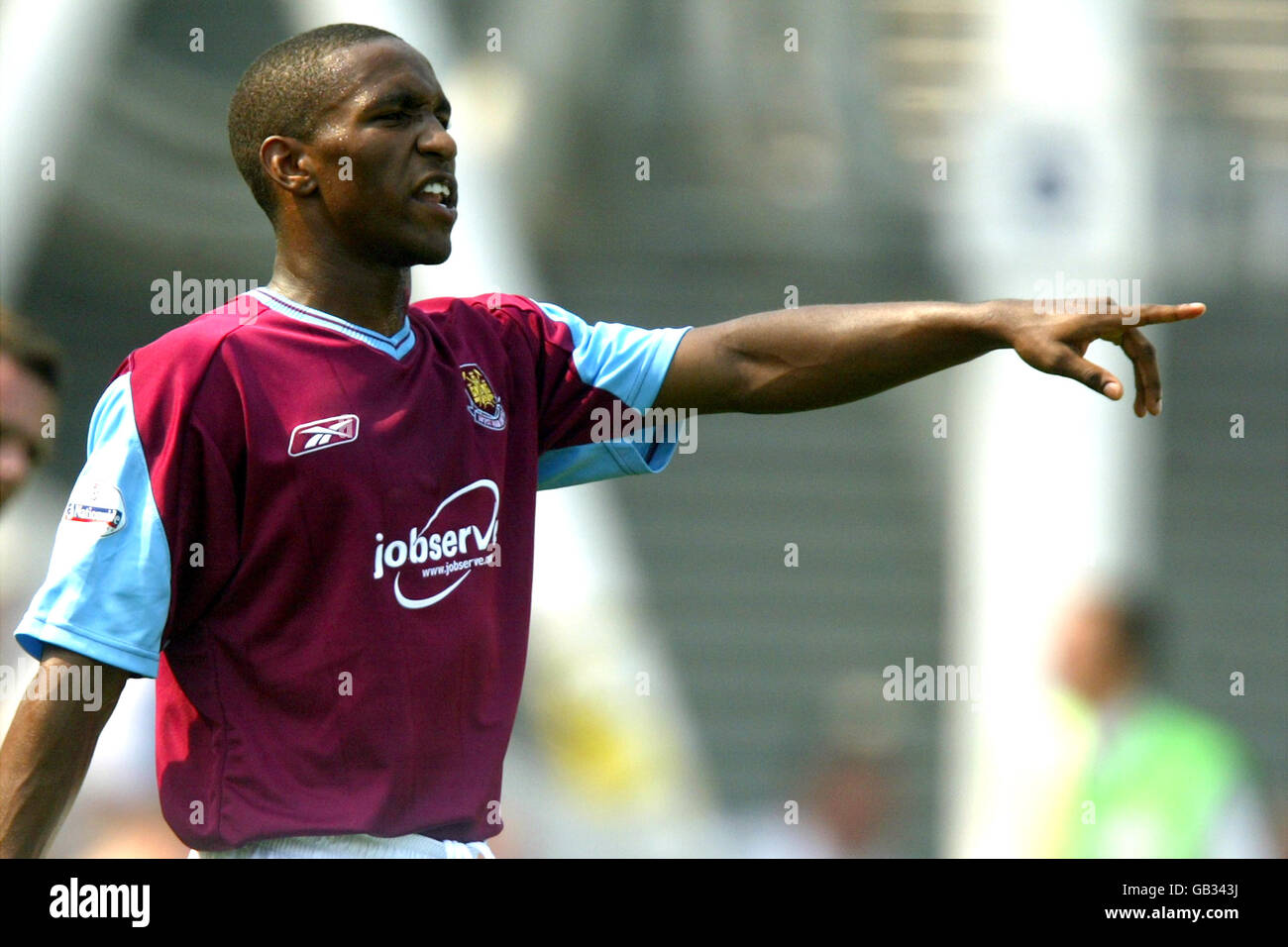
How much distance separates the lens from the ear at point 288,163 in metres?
2.92

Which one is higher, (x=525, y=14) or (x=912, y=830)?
(x=525, y=14)

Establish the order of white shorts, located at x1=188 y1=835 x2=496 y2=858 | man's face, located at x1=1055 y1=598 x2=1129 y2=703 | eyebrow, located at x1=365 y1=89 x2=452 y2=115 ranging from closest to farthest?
white shorts, located at x1=188 y1=835 x2=496 y2=858 < eyebrow, located at x1=365 y1=89 x2=452 y2=115 < man's face, located at x1=1055 y1=598 x2=1129 y2=703

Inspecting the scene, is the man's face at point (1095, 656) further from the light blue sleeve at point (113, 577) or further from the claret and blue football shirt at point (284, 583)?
the light blue sleeve at point (113, 577)

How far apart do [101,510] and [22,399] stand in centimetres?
113

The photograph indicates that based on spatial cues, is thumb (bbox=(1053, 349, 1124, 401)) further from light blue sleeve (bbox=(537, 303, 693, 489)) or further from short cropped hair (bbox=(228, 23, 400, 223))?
short cropped hair (bbox=(228, 23, 400, 223))

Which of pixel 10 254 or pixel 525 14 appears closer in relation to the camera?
pixel 10 254

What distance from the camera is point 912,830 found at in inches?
427

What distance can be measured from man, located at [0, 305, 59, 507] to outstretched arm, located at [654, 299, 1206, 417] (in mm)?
1334

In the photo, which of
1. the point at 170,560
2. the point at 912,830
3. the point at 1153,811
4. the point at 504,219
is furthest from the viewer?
the point at 912,830

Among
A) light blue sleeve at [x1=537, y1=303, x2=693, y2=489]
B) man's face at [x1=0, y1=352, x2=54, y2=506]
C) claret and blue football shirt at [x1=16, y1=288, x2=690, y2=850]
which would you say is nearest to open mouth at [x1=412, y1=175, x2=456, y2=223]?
claret and blue football shirt at [x1=16, y1=288, x2=690, y2=850]

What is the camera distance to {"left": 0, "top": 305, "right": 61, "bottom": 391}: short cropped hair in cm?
372

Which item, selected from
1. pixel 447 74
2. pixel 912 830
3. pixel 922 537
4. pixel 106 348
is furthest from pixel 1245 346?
pixel 106 348
